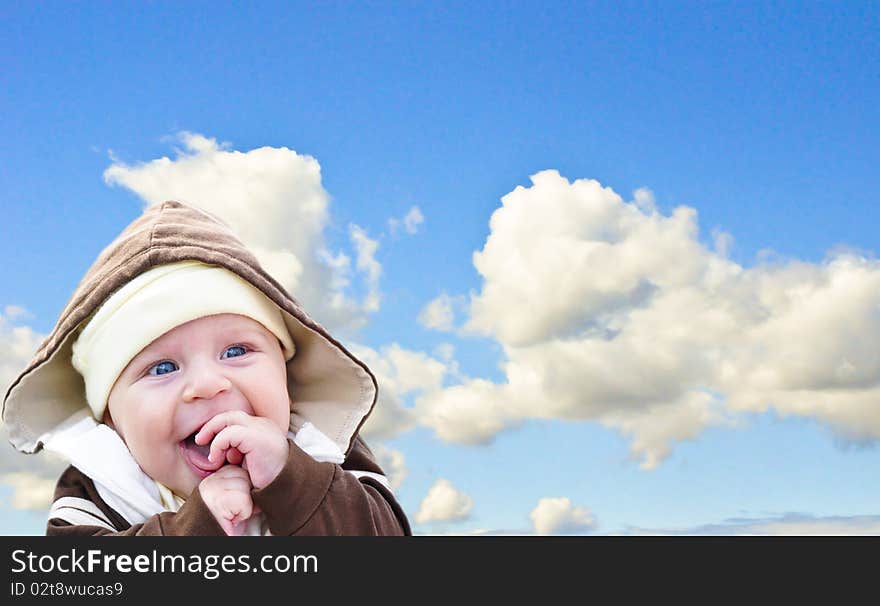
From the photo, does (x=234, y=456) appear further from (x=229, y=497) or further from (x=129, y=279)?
(x=129, y=279)

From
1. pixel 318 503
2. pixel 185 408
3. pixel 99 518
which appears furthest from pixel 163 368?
pixel 318 503

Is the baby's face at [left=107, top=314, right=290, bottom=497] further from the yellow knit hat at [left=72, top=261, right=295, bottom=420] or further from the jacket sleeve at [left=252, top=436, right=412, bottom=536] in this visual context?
the jacket sleeve at [left=252, top=436, right=412, bottom=536]

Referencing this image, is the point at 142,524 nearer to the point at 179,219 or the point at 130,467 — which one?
the point at 130,467

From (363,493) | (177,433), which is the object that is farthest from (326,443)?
(177,433)

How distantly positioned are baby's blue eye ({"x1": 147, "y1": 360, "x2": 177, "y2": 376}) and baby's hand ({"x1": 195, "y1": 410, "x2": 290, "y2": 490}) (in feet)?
0.74

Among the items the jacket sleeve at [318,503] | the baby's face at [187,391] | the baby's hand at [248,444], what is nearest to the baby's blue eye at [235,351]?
the baby's face at [187,391]

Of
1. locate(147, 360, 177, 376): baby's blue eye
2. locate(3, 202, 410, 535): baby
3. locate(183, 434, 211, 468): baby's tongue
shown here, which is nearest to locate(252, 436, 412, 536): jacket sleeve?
locate(3, 202, 410, 535): baby

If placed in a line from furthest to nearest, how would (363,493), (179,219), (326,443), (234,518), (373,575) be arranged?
(179,219) < (326,443) < (363,493) < (234,518) < (373,575)

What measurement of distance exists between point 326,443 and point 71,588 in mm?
816

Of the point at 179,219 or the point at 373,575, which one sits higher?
the point at 179,219

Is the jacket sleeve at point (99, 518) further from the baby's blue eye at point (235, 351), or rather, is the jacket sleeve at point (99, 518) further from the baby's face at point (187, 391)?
the baby's blue eye at point (235, 351)

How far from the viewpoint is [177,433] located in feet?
8.44

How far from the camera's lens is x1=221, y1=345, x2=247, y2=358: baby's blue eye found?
8.75 feet

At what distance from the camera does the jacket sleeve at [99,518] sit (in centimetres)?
239
